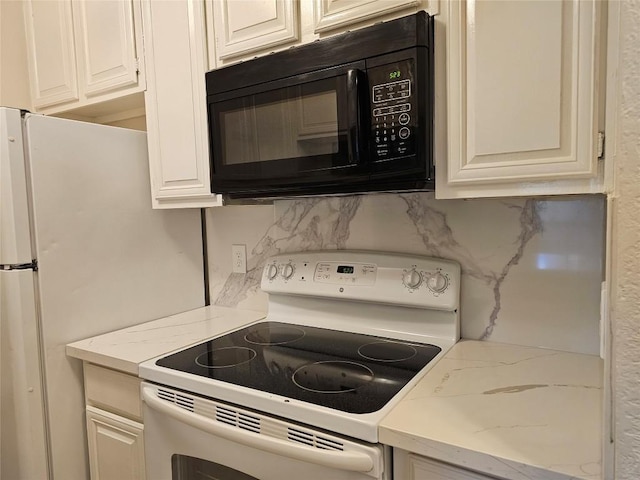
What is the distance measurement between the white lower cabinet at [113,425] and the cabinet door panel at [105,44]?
103 centimetres

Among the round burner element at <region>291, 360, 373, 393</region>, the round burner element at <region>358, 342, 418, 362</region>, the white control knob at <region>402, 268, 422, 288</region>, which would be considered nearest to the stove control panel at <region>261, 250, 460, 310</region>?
the white control knob at <region>402, 268, 422, 288</region>

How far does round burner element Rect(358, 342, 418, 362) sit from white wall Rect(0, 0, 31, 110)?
1.78 m

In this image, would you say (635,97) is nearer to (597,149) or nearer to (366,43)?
(597,149)

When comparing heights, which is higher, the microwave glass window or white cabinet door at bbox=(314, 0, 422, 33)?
white cabinet door at bbox=(314, 0, 422, 33)

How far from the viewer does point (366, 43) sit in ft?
3.37

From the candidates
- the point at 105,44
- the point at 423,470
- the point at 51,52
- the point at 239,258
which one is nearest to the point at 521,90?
the point at 423,470

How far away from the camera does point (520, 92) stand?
917mm

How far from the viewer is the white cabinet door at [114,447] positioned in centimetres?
126

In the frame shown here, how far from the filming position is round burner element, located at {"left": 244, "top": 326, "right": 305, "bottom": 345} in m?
1.38

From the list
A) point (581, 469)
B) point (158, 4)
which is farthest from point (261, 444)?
point (158, 4)

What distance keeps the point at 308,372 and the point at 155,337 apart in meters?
0.62

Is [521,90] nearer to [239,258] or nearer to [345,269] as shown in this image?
[345,269]

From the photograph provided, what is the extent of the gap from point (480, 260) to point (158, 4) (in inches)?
53.6

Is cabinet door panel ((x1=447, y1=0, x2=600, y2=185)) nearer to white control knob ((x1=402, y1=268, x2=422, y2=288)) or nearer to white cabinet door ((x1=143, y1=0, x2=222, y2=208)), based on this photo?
white control knob ((x1=402, y1=268, x2=422, y2=288))
